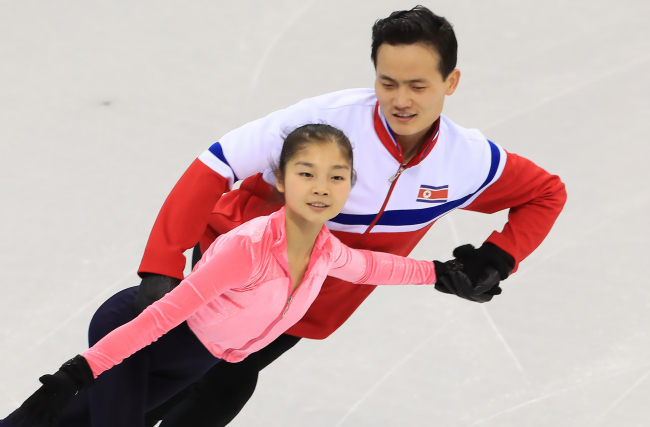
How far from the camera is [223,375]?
2.65 meters

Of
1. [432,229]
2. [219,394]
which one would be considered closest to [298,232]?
[219,394]

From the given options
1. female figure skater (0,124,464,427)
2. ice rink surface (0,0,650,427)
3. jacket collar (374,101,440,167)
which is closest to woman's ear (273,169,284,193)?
female figure skater (0,124,464,427)

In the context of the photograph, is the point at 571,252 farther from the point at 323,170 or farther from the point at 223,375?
the point at 323,170

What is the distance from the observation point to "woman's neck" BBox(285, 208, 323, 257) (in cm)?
218

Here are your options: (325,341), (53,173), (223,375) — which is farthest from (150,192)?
(223,375)

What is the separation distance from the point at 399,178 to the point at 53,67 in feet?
9.11

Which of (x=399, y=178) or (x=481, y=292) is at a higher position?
(x=399, y=178)

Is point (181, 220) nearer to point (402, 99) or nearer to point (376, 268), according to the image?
point (376, 268)

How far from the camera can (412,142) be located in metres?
2.38

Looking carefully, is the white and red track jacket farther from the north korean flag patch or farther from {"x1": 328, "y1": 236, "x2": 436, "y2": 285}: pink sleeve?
{"x1": 328, "y1": 236, "x2": 436, "y2": 285}: pink sleeve

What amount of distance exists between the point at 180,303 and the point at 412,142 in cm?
72

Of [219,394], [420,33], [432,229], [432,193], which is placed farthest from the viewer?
[432,229]

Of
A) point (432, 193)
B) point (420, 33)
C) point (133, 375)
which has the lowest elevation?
point (133, 375)

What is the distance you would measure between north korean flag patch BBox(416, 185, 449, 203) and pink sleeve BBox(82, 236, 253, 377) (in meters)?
0.52
